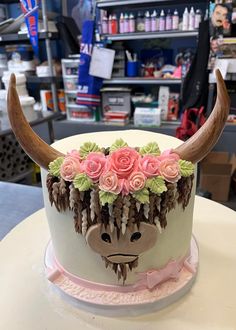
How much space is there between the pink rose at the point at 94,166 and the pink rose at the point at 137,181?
62 mm

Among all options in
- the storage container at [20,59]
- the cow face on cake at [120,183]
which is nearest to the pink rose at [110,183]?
the cow face on cake at [120,183]

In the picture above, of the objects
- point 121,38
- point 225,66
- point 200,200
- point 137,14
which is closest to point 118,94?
point 121,38

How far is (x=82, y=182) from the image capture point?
54cm

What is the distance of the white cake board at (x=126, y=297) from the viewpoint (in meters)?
0.65

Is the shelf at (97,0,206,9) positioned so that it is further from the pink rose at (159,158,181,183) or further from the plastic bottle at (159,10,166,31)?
the pink rose at (159,158,181,183)

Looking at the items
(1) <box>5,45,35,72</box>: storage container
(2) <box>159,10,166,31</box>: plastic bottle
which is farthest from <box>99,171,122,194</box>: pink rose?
(1) <box>5,45,35,72</box>: storage container

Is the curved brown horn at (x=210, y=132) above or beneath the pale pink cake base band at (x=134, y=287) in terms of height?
above

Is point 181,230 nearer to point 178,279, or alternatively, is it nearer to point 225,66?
point 178,279

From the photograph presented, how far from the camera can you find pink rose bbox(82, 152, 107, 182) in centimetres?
55

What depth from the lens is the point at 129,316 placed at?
25.6 inches

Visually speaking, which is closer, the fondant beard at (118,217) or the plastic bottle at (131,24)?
the fondant beard at (118,217)

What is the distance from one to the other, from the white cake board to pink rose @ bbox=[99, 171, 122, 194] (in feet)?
0.96

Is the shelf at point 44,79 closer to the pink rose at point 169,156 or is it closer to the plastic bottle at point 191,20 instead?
the plastic bottle at point 191,20

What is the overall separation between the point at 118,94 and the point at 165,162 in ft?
7.99
